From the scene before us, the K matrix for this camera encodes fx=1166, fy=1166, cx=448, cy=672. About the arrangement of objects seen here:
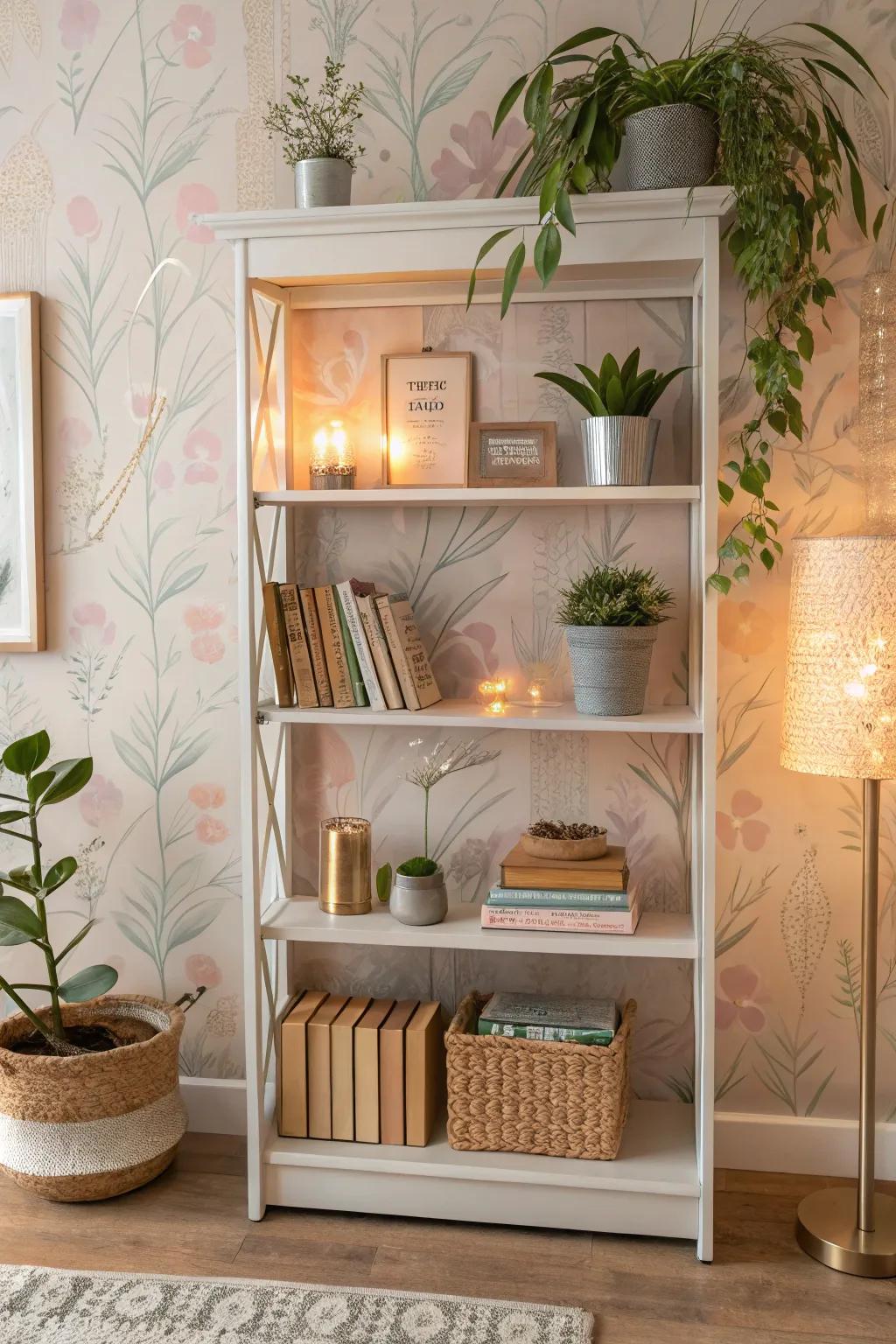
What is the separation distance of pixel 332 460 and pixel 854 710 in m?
1.06

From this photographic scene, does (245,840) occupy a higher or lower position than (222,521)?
lower

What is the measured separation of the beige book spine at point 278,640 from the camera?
218 cm

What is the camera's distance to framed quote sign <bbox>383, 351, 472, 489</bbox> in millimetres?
2279

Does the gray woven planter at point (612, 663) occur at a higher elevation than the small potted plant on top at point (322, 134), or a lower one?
lower

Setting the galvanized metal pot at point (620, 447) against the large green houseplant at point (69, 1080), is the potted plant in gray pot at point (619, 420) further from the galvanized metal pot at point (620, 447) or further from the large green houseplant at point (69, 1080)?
the large green houseplant at point (69, 1080)

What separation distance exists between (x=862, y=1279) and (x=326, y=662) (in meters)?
1.43

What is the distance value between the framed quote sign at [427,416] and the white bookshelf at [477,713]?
11cm

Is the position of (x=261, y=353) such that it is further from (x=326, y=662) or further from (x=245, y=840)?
(x=245, y=840)

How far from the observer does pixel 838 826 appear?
90.0 inches

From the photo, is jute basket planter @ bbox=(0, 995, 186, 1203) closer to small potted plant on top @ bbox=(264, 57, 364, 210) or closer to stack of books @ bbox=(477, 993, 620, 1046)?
stack of books @ bbox=(477, 993, 620, 1046)

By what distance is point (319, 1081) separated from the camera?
223cm

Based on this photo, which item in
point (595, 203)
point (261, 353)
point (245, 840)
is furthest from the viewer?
point (261, 353)

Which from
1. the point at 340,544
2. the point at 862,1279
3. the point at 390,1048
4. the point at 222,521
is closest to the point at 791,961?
the point at 862,1279

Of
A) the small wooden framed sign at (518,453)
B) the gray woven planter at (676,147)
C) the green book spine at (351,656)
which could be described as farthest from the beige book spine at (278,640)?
the gray woven planter at (676,147)
